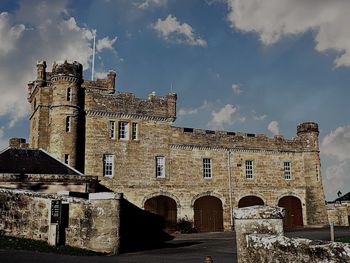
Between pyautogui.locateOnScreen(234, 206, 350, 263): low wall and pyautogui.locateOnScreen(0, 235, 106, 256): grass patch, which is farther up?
pyautogui.locateOnScreen(234, 206, 350, 263): low wall

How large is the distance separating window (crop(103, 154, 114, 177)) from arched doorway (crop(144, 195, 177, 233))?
3.77 metres

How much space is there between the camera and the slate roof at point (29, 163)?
77.5ft

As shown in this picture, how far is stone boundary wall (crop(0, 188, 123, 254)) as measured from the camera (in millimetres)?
14766

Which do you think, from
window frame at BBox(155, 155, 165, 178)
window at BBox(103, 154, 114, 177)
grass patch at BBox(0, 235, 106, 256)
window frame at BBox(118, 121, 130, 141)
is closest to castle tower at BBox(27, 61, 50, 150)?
window at BBox(103, 154, 114, 177)

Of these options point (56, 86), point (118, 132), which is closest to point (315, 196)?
point (118, 132)

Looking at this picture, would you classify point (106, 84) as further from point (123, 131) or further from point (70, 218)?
point (70, 218)

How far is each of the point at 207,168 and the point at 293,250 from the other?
29.0m

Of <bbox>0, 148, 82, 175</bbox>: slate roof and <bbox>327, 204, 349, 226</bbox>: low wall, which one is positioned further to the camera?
<bbox>327, 204, 349, 226</bbox>: low wall

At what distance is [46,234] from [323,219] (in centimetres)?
2847

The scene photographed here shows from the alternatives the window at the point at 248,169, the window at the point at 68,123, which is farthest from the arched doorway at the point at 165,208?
the window at the point at 68,123

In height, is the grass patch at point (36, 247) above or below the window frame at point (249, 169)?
below

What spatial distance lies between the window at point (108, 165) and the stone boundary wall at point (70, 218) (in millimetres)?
14593

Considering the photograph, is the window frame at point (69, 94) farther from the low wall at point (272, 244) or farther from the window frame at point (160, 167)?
the low wall at point (272, 244)

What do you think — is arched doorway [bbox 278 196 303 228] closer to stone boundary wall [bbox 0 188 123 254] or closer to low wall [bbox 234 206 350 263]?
stone boundary wall [bbox 0 188 123 254]
